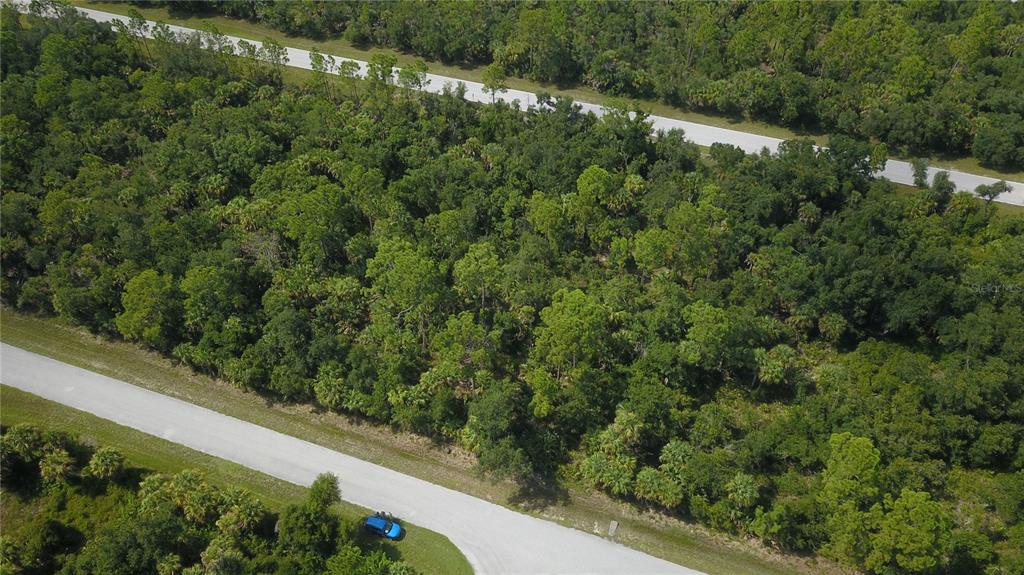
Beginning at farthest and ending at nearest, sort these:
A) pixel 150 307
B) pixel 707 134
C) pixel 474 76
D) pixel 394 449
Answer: pixel 474 76 → pixel 707 134 → pixel 150 307 → pixel 394 449

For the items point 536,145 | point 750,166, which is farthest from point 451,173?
point 750,166

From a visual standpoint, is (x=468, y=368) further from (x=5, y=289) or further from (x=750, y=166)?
(x=5, y=289)

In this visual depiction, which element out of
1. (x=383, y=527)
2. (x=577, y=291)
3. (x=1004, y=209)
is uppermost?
(x=1004, y=209)

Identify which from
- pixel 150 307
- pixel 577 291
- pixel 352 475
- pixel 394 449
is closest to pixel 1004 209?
pixel 577 291

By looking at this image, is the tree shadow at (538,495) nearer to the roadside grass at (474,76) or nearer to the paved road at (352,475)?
the paved road at (352,475)

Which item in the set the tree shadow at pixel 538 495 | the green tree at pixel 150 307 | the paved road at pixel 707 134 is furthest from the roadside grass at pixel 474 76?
the green tree at pixel 150 307

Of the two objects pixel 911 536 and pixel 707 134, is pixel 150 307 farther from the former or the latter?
pixel 707 134
